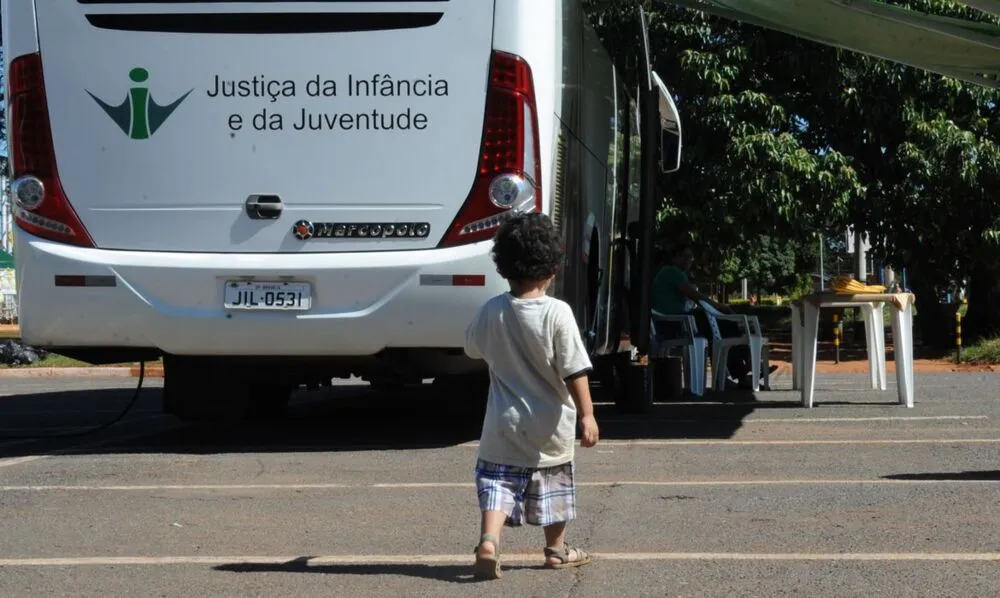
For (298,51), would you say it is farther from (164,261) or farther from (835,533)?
(835,533)

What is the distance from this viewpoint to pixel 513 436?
16.8 ft

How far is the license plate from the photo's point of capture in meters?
8.50

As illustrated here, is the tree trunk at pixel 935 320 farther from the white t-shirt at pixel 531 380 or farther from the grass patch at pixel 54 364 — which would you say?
the white t-shirt at pixel 531 380

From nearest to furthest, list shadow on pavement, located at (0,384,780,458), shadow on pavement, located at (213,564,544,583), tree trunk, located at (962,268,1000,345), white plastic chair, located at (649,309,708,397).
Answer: shadow on pavement, located at (213,564,544,583) → shadow on pavement, located at (0,384,780,458) → white plastic chair, located at (649,309,708,397) → tree trunk, located at (962,268,1000,345)

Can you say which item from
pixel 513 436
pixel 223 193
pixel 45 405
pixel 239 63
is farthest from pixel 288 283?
pixel 45 405

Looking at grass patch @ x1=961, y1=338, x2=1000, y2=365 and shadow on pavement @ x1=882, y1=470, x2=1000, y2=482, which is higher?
grass patch @ x1=961, y1=338, x2=1000, y2=365

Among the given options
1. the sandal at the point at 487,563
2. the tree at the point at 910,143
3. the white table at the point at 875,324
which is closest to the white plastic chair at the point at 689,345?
the white table at the point at 875,324

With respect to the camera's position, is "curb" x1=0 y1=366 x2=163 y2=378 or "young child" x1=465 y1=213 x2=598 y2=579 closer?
"young child" x1=465 y1=213 x2=598 y2=579

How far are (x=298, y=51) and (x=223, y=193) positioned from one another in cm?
91

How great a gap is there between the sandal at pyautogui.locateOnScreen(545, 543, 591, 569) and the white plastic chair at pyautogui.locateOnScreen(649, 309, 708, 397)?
27.2 feet

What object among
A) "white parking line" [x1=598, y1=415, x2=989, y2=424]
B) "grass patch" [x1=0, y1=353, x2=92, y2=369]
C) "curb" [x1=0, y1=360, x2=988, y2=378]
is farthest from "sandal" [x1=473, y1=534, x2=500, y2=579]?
"grass patch" [x1=0, y1=353, x2=92, y2=369]

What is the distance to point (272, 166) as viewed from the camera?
8.58 m

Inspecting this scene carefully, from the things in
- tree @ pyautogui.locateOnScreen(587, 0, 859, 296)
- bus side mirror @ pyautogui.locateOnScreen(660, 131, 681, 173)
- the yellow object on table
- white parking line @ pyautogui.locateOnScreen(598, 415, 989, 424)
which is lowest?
white parking line @ pyautogui.locateOnScreen(598, 415, 989, 424)

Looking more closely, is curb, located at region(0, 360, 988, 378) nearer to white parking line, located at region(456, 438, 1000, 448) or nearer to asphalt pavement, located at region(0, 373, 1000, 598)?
asphalt pavement, located at region(0, 373, 1000, 598)
